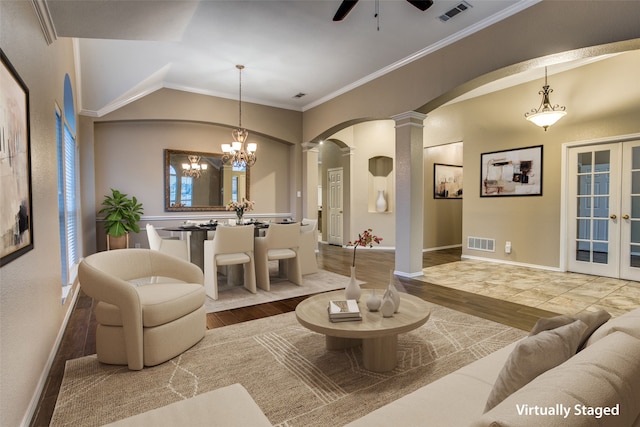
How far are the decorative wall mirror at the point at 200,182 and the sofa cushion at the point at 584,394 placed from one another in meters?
6.46

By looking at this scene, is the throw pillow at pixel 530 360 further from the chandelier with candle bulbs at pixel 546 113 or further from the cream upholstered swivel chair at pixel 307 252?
the chandelier with candle bulbs at pixel 546 113

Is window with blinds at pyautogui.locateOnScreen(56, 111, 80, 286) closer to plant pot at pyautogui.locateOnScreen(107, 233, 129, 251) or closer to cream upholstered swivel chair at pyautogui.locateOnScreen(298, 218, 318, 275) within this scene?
plant pot at pyautogui.locateOnScreen(107, 233, 129, 251)

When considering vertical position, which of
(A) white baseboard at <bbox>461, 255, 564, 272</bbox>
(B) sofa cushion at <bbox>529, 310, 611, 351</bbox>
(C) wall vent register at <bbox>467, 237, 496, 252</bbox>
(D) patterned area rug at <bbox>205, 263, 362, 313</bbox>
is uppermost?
(B) sofa cushion at <bbox>529, 310, 611, 351</bbox>

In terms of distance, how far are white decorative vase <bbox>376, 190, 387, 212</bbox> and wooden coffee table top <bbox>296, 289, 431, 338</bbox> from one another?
18.7ft

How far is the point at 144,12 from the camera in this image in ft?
8.23

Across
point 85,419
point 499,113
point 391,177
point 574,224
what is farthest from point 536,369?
point 391,177

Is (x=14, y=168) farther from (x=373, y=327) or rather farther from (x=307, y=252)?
(x=307, y=252)

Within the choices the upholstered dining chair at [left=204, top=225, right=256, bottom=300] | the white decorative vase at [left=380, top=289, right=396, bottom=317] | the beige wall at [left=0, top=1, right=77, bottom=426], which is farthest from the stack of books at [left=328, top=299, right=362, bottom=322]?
the upholstered dining chair at [left=204, top=225, right=256, bottom=300]

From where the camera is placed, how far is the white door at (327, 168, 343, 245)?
28.3ft

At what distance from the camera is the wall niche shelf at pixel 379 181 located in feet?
26.9

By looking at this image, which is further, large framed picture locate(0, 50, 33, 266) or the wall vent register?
the wall vent register

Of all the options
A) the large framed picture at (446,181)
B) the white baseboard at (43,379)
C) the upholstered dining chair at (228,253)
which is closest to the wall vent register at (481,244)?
the large framed picture at (446,181)

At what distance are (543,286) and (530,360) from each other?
13.7ft

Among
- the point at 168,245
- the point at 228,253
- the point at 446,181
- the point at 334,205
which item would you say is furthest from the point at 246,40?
the point at 446,181
